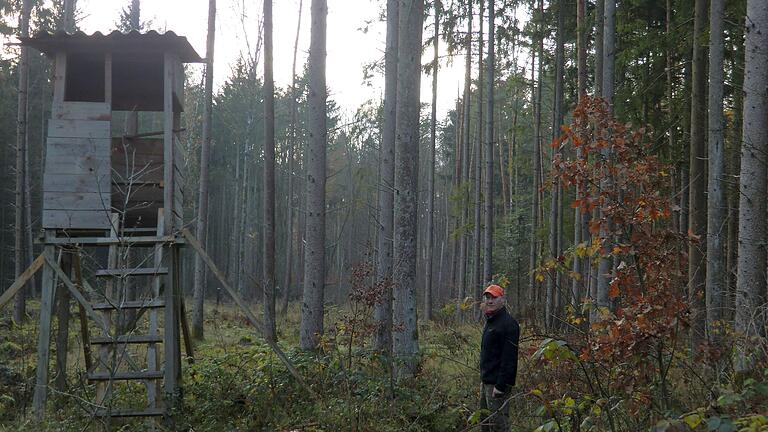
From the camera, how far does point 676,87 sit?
721 inches

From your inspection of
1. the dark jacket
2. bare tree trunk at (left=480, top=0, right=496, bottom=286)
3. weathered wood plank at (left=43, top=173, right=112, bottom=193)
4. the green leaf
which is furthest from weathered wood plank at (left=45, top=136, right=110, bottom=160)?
bare tree trunk at (left=480, top=0, right=496, bottom=286)

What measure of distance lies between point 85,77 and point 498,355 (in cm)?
787

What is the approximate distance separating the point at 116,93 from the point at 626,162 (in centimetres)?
932

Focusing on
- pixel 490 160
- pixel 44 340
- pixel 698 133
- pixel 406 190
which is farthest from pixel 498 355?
pixel 490 160

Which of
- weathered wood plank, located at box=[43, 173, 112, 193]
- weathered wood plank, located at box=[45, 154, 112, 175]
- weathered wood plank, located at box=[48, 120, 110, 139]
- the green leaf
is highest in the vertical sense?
weathered wood plank, located at box=[48, 120, 110, 139]

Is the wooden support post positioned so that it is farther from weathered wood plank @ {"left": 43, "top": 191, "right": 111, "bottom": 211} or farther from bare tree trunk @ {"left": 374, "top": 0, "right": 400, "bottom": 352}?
bare tree trunk @ {"left": 374, "top": 0, "right": 400, "bottom": 352}

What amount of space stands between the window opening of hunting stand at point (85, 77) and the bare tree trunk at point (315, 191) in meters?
3.54

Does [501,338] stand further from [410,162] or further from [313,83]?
[313,83]

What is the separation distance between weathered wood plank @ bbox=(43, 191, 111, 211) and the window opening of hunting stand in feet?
5.34

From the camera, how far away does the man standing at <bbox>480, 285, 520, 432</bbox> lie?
714 centimetres

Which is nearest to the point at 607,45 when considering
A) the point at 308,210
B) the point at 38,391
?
the point at 308,210

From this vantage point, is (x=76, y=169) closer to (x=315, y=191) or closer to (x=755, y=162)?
(x=315, y=191)

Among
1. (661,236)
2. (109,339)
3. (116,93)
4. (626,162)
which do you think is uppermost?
(116,93)

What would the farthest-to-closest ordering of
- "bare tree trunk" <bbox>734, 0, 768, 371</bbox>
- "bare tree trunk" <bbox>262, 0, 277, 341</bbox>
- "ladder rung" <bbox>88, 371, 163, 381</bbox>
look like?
"bare tree trunk" <bbox>262, 0, 277, 341</bbox>
"bare tree trunk" <bbox>734, 0, 768, 371</bbox>
"ladder rung" <bbox>88, 371, 163, 381</bbox>
